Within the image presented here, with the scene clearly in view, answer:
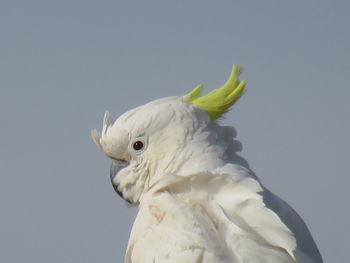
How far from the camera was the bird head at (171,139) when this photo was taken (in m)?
6.40

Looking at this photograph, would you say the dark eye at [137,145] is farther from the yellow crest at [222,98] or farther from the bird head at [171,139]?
the yellow crest at [222,98]

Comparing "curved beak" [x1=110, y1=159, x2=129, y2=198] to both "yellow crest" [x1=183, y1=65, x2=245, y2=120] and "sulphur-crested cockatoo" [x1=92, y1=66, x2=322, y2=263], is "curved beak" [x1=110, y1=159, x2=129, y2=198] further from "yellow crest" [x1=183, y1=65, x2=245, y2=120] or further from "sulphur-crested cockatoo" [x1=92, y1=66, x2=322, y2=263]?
"yellow crest" [x1=183, y1=65, x2=245, y2=120]

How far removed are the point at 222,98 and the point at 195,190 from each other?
2.16 feet

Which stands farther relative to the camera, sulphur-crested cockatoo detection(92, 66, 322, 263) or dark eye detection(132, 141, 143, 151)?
dark eye detection(132, 141, 143, 151)

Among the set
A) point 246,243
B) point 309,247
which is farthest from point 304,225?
point 246,243

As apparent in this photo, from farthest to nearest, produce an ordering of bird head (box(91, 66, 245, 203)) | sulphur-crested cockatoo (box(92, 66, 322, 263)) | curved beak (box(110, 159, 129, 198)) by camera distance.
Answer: curved beak (box(110, 159, 129, 198))
bird head (box(91, 66, 245, 203))
sulphur-crested cockatoo (box(92, 66, 322, 263))

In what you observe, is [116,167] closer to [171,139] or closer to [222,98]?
[171,139]

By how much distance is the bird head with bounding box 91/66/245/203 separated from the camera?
640cm

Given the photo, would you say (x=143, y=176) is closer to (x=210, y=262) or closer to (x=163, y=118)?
(x=163, y=118)

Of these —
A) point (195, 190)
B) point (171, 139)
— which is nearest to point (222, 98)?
point (171, 139)

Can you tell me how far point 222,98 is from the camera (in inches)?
258

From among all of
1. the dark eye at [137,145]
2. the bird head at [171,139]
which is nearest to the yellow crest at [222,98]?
the bird head at [171,139]

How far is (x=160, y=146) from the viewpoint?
6562 mm

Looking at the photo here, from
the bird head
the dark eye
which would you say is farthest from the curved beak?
the dark eye
